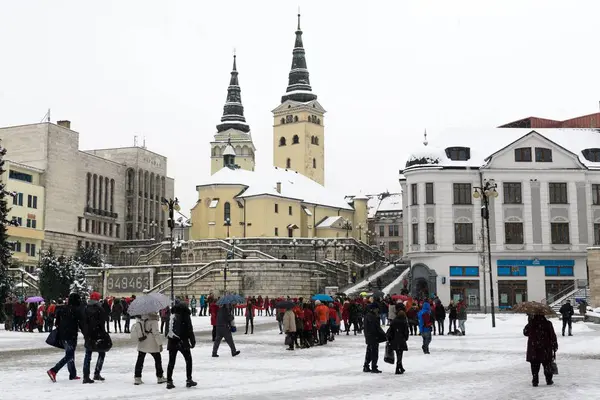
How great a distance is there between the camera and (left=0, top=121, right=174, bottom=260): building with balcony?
288 feet

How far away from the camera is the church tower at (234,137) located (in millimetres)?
132000

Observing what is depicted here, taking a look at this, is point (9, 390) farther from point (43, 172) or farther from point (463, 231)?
point (43, 172)

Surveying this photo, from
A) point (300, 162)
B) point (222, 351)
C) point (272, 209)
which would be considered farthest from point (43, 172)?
point (222, 351)

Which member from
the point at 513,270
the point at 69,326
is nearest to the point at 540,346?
the point at 69,326

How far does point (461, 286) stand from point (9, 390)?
133 ft

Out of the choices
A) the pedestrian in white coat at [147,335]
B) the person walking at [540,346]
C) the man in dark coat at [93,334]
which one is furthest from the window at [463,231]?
the pedestrian in white coat at [147,335]

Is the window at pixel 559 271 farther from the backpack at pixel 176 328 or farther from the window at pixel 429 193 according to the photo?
the backpack at pixel 176 328

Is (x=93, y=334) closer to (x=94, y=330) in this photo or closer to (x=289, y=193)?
(x=94, y=330)

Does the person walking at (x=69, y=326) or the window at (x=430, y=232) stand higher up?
the window at (x=430, y=232)

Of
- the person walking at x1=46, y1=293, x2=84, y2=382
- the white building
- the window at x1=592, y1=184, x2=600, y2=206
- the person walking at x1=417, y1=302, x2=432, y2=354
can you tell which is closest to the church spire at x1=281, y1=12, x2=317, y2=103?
the white building

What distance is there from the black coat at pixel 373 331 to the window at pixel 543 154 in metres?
38.6

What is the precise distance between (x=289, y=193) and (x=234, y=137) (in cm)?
4503

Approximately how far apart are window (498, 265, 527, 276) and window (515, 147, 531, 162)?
285 inches

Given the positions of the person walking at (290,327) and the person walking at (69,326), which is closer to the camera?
the person walking at (69,326)
